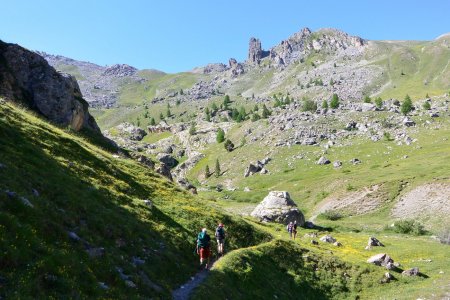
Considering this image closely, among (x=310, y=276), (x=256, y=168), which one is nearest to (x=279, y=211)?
(x=310, y=276)

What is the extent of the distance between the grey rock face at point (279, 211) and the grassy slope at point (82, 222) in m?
36.5

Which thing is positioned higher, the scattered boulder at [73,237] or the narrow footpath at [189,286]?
the scattered boulder at [73,237]

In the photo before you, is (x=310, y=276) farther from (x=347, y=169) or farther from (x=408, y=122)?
(x=408, y=122)

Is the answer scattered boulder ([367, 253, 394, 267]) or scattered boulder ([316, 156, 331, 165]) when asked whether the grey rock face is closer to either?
scattered boulder ([367, 253, 394, 267])

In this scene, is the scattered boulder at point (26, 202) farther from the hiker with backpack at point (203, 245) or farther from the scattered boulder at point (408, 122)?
the scattered boulder at point (408, 122)

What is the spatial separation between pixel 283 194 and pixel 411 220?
29.1 m

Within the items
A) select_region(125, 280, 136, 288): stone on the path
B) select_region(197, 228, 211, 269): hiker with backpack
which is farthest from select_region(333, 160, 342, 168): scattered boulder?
select_region(125, 280, 136, 288): stone on the path

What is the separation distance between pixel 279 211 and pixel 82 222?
A: 66146mm

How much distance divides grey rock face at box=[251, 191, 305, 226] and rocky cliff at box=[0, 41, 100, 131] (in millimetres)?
44435

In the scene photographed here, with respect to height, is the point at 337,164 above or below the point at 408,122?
below

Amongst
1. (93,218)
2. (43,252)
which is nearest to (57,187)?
(93,218)

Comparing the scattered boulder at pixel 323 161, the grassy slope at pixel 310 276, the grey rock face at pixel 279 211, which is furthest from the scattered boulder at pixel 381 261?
the scattered boulder at pixel 323 161

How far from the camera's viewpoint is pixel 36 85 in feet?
202

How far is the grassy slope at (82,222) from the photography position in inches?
683
